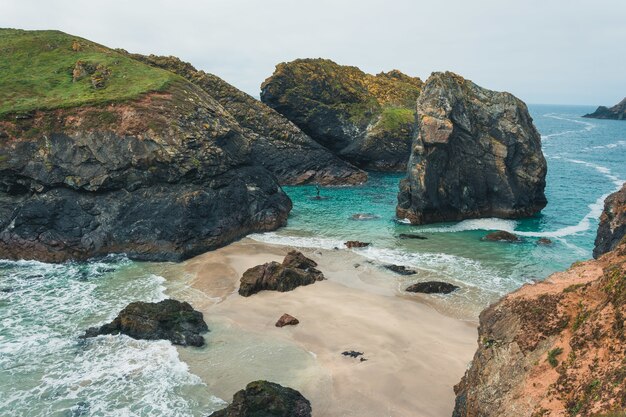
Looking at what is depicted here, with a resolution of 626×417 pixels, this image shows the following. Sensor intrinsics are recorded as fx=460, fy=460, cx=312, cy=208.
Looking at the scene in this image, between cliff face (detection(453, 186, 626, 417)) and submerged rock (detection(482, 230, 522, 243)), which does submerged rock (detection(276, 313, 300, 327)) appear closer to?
cliff face (detection(453, 186, 626, 417))

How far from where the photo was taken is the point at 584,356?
12195mm

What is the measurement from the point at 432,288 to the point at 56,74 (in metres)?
46.6

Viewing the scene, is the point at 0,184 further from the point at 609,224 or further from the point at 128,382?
the point at 609,224

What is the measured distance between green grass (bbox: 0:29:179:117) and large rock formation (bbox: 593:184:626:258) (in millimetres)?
42400

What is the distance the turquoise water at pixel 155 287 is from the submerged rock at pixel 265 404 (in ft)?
6.37

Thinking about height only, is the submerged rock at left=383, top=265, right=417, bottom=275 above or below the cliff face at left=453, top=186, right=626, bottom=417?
below

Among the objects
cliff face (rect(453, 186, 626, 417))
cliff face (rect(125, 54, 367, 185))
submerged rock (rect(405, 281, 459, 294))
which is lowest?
submerged rock (rect(405, 281, 459, 294))

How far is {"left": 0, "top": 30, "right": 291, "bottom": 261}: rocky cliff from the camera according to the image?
38.7 metres

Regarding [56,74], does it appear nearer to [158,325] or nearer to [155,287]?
[155,287]

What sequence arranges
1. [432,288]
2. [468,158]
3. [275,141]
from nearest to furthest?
1. [432,288]
2. [468,158]
3. [275,141]

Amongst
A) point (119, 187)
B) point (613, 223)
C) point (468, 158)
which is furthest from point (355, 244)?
point (119, 187)

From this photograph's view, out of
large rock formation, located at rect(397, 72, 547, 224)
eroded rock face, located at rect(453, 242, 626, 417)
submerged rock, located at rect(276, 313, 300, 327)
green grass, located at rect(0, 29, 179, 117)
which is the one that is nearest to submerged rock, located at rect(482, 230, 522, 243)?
large rock formation, located at rect(397, 72, 547, 224)

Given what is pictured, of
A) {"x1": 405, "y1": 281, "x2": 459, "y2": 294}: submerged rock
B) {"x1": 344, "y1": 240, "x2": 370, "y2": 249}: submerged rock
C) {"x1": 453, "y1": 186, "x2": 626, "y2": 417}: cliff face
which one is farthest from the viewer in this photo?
{"x1": 344, "y1": 240, "x2": 370, "y2": 249}: submerged rock

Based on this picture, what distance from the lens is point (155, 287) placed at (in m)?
32.0
